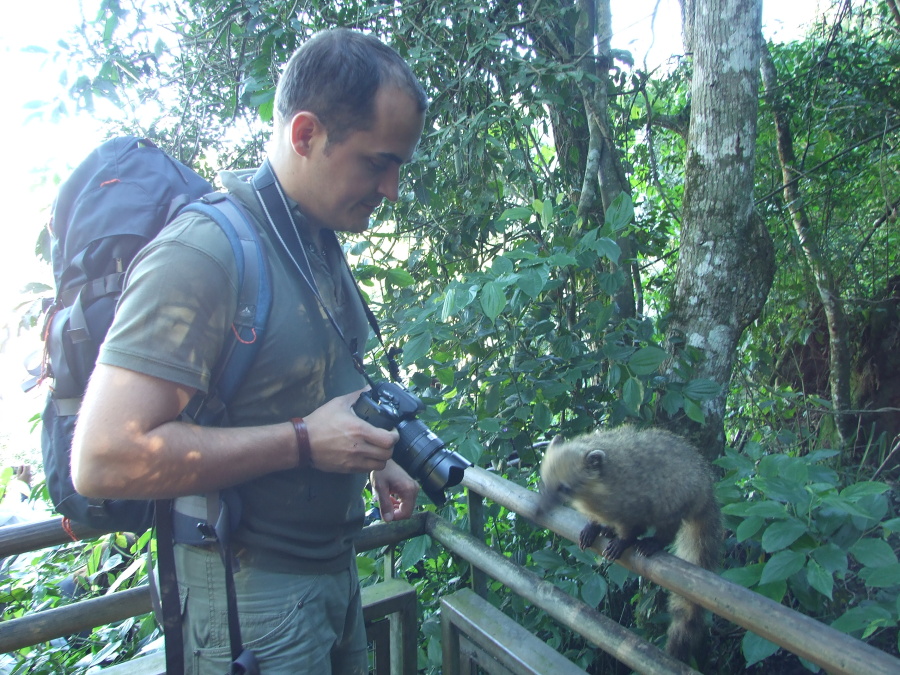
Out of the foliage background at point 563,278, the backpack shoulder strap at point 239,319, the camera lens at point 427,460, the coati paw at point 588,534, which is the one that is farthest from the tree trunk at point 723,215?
the backpack shoulder strap at point 239,319

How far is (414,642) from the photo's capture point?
2.16m

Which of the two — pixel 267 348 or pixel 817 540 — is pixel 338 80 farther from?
pixel 817 540

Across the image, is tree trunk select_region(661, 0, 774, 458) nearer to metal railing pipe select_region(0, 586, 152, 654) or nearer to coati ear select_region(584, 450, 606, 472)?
coati ear select_region(584, 450, 606, 472)

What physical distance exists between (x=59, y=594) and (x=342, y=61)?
340 cm

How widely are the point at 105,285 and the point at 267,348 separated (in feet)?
1.09

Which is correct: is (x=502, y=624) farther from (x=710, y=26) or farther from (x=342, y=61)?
(x=710, y=26)

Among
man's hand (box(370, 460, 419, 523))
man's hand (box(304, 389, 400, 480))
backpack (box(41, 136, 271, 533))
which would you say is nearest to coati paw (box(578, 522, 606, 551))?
man's hand (box(370, 460, 419, 523))

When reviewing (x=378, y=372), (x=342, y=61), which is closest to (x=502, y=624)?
(x=378, y=372)

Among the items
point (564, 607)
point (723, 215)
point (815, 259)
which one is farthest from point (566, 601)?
point (815, 259)

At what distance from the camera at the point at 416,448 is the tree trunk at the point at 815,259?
12.5 feet

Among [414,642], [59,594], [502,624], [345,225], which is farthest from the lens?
[59,594]

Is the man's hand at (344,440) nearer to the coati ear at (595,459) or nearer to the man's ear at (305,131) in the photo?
the man's ear at (305,131)

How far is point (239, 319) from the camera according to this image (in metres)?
1.15

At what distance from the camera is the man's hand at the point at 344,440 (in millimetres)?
1198
